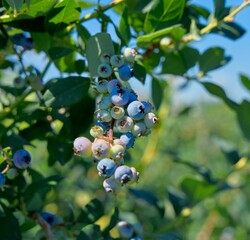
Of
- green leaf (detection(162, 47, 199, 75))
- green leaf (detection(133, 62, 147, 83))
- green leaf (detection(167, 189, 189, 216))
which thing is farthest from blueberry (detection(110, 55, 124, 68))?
green leaf (detection(167, 189, 189, 216))

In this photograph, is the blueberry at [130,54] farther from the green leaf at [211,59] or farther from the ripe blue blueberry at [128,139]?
the green leaf at [211,59]

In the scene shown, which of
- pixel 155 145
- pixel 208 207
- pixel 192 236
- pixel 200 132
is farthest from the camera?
pixel 200 132

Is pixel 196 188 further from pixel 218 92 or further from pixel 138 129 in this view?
pixel 138 129

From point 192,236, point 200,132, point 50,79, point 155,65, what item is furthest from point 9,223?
point 200,132

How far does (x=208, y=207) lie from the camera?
9.75 feet

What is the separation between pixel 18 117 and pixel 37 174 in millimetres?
200

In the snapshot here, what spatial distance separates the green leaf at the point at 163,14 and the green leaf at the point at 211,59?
0.19m

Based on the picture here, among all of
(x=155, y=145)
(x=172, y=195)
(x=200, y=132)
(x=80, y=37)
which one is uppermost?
(x=80, y=37)

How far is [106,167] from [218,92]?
539mm

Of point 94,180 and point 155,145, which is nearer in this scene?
point 155,145

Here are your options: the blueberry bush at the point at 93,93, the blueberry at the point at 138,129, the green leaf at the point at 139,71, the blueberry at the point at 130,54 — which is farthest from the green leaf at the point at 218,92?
the blueberry at the point at 138,129

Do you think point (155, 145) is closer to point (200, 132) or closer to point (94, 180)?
point (94, 180)

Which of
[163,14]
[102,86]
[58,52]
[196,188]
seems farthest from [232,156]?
[102,86]

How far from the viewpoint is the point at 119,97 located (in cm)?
77
